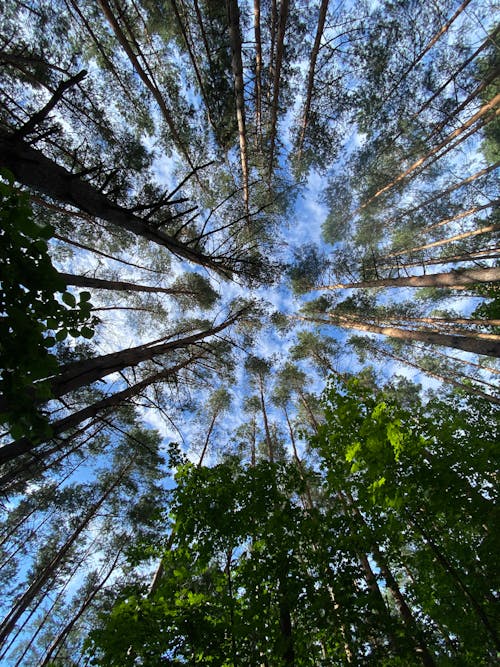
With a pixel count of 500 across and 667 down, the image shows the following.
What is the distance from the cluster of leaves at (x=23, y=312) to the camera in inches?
45.6

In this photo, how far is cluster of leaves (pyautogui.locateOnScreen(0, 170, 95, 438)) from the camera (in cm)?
116

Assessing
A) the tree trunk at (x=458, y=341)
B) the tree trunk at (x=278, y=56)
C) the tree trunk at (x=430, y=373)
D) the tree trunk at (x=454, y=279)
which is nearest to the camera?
the tree trunk at (x=458, y=341)

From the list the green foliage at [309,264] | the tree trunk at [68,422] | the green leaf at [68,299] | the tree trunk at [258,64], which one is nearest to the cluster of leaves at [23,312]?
the green leaf at [68,299]

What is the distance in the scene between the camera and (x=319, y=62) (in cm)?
819


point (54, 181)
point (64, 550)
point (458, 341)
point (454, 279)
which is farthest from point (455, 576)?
point (64, 550)

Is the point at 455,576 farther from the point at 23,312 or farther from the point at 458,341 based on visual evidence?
the point at 23,312

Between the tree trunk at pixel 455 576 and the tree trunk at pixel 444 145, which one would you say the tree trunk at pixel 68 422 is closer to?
the tree trunk at pixel 455 576

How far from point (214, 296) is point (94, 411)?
10265mm

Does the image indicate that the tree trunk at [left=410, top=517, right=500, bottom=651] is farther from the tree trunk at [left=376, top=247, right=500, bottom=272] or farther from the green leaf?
the tree trunk at [left=376, top=247, right=500, bottom=272]

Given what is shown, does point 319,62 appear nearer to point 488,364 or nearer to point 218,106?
point 218,106

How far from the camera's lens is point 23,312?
120 cm

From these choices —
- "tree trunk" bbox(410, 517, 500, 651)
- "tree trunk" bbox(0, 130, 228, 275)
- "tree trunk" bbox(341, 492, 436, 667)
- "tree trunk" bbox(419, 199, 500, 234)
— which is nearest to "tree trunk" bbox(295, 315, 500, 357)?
"tree trunk" bbox(410, 517, 500, 651)

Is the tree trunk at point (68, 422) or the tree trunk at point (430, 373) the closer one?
the tree trunk at point (68, 422)

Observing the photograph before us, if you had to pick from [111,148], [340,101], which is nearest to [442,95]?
[340,101]
